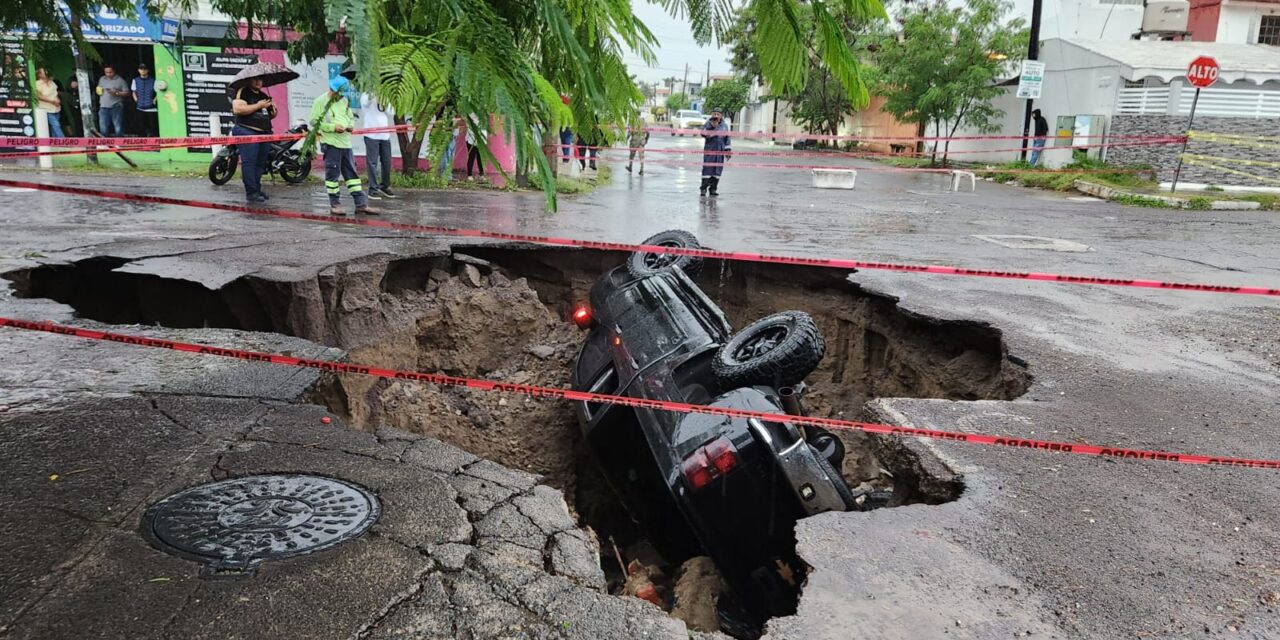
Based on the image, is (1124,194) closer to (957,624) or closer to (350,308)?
(350,308)

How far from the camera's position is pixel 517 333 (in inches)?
282

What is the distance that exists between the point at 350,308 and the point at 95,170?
11234mm

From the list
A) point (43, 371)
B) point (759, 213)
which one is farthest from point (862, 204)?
point (43, 371)

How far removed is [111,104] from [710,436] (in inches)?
621

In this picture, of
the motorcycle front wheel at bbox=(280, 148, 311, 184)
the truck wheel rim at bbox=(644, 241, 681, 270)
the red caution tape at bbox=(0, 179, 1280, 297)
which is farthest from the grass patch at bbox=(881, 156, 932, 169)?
the truck wheel rim at bbox=(644, 241, 681, 270)

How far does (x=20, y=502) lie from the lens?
278cm

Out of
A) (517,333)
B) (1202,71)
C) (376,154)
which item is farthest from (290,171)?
(1202,71)

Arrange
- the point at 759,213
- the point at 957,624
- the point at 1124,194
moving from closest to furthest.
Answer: the point at 957,624 → the point at 759,213 → the point at 1124,194

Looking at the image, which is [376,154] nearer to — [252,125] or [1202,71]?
[252,125]

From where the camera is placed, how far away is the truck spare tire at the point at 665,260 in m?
5.91

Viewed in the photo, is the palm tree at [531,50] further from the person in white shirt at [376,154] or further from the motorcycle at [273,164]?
the motorcycle at [273,164]

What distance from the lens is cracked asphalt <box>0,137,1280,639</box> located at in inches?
91.7

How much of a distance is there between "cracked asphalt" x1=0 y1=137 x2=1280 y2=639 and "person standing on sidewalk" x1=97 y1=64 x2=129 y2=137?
32.6ft

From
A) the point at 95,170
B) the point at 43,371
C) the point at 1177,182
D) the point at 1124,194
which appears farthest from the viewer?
the point at 1177,182
